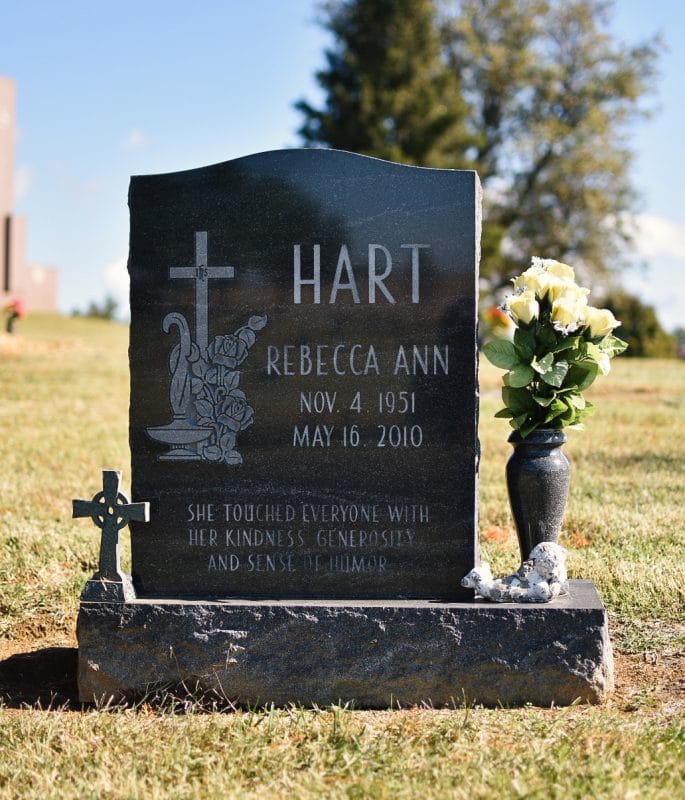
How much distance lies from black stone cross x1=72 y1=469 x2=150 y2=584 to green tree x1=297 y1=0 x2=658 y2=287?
97.3 ft

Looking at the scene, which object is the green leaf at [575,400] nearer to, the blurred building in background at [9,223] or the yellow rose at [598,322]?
the yellow rose at [598,322]

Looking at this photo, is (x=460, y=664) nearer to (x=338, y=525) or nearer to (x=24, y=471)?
(x=338, y=525)

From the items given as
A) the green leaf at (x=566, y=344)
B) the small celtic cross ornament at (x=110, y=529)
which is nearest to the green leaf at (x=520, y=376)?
the green leaf at (x=566, y=344)

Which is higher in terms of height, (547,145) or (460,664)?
(547,145)

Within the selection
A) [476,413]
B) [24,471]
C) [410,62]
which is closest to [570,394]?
[476,413]

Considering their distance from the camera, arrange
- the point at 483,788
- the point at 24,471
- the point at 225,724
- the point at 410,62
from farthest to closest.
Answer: the point at 410,62, the point at 24,471, the point at 225,724, the point at 483,788

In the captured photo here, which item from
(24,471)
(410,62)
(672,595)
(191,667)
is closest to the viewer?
(191,667)

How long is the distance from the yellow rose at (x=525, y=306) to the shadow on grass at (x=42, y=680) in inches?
94.2

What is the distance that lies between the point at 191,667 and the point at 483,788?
143cm

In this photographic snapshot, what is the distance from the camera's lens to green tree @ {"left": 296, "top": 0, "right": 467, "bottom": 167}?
32562mm

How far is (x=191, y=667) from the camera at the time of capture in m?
4.25

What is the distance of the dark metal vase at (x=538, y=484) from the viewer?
4395mm

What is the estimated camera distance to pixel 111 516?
4.35 metres

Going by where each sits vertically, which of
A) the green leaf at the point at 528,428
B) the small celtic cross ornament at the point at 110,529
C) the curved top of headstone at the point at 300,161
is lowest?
the small celtic cross ornament at the point at 110,529
